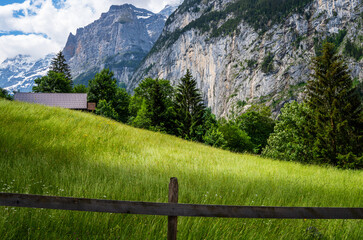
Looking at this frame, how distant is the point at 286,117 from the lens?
31.6 metres

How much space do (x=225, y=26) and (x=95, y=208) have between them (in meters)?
184

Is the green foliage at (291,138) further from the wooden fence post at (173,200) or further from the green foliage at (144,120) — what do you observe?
the wooden fence post at (173,200)

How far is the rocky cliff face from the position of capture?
123 metres

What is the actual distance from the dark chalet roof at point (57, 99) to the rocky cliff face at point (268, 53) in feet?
Answer: 359

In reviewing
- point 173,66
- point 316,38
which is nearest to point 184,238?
point 316,38

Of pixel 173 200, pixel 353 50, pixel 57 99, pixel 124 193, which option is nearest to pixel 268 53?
pixel 353 50

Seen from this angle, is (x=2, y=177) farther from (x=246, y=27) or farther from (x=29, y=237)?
(x=246, y=27)

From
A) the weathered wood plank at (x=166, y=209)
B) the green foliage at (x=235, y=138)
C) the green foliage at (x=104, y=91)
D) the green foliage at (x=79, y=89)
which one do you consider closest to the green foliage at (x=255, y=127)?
the green foliage at (x=235, y=138)

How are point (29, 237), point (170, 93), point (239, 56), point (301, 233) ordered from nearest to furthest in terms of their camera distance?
point (29, 237) < point (301, 233) < point (170, 93) < point (239, 56)

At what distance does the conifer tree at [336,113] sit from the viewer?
814 inches

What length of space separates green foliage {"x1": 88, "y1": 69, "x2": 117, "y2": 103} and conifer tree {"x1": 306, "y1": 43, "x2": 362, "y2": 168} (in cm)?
3609

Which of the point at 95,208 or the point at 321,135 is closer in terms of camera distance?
the point at 95,208

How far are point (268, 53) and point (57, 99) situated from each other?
136709mm

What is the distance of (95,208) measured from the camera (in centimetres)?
199
